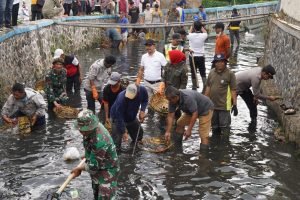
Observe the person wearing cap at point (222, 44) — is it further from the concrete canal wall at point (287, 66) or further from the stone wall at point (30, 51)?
the stone wall at point (30, 51)

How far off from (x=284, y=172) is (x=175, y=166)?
1941mm

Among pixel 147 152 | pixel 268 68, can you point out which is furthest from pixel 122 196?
pixel 268 68

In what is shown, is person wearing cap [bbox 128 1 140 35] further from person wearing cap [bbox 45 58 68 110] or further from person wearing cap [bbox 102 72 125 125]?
A: person wearing cap [bbox 102 72 125 125]

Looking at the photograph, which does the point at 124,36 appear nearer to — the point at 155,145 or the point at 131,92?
the point at 155,145

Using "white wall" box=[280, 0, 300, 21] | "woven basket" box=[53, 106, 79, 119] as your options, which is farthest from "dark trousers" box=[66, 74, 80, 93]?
"white wall" box=[280, 0, 300, 21]

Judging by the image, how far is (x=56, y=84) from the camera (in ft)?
37.3

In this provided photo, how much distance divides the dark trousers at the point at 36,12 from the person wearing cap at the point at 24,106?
10.2 meters

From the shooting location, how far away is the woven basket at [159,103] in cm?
1072

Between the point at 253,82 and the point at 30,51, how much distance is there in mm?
8163

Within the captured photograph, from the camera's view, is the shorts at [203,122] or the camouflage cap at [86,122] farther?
the shorts at [203,122]

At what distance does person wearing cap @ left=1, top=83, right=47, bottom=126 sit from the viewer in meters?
9.67

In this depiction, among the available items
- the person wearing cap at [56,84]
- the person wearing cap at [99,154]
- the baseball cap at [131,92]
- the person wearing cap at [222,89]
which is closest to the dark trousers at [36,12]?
the person wearing cap at [56,84]

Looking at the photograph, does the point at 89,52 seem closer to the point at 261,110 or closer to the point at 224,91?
the point at 261,110

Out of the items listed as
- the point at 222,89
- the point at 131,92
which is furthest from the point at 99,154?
the point at 222,89
